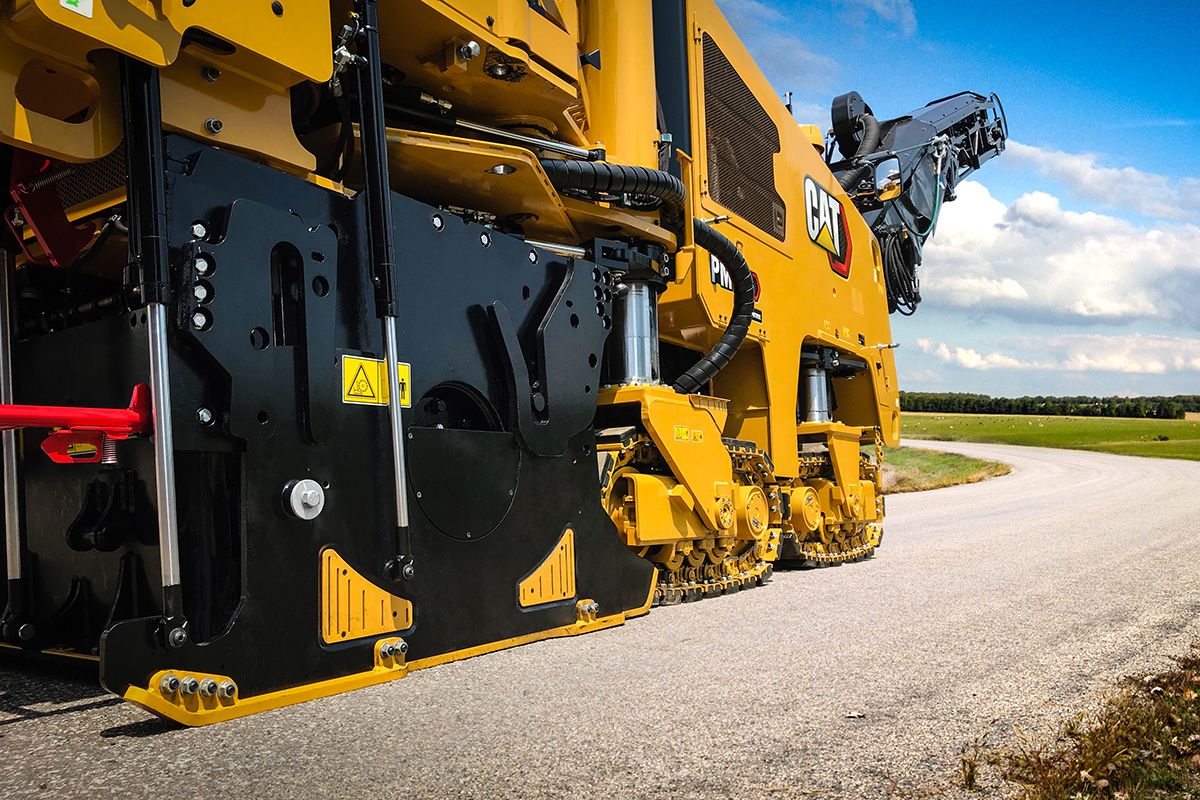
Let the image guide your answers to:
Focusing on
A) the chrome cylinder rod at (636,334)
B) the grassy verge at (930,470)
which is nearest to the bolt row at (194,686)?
the chrome cylinder rod at (636,334)

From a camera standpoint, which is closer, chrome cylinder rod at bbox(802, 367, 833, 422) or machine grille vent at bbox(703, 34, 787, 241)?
machine grille vent at bbox(703, 34, 787, 241)

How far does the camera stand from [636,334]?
17.3 feet

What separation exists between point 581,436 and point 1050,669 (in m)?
2.21

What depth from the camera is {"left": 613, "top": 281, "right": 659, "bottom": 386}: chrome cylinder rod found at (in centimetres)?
528

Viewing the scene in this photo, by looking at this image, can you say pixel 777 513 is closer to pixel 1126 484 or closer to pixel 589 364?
pixel 589 364

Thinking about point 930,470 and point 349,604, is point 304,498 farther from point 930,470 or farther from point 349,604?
point 930,470

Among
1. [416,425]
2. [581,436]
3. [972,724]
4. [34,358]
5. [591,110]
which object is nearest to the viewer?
[972,724]

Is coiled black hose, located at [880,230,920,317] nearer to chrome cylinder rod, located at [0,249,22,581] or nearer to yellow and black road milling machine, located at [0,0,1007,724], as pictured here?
yellow and black road milling machine, located at [0,0,1007,724]

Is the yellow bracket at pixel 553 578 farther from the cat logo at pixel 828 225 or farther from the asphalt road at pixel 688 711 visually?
the cat logo at pixel 828 225

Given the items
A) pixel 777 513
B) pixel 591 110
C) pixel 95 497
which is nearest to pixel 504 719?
pixel 95 497

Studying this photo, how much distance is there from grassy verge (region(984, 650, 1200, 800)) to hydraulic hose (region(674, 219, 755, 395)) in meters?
3.10

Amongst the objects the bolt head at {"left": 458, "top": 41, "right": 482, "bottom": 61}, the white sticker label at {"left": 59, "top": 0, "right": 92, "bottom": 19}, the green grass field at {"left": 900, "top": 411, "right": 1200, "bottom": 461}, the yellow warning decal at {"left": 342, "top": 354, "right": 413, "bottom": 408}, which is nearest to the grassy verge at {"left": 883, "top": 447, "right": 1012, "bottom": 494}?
the green grass field at {"left": 900, "top": 411, "right": 1200, "bottom": 461}

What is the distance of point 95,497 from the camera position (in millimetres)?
3426

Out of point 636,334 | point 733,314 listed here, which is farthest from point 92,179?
point 733,314
